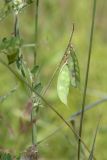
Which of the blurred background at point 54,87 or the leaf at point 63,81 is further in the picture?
the blurred background at point 54,87

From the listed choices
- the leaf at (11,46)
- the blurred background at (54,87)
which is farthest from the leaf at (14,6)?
the blurred background at (54,87)

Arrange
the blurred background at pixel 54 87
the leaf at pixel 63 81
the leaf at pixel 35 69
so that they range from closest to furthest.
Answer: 1. the leaf at pixel 63 81
2. the leaf at pixel 35 69
3. the blurred background at pixel 54 87

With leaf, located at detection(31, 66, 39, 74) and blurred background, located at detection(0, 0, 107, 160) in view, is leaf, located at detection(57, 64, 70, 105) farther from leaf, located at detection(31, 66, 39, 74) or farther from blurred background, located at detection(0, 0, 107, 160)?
blurred background, located at detection(0, 0, 107, 160)

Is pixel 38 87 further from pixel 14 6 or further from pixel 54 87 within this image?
pixel 54 87

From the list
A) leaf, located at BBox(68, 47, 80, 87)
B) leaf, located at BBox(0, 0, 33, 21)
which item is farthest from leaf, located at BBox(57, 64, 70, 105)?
leaf, located at BBox(0, 0, 33, 21)

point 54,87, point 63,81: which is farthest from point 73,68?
point 54,87

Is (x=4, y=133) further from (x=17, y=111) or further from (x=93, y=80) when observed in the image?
(x=93, y=80)

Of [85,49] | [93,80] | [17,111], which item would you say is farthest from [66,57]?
[85,49]

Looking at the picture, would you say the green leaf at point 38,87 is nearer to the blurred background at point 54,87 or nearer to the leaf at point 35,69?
the leaf at point 35,69
